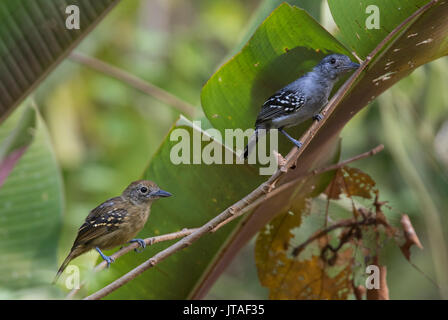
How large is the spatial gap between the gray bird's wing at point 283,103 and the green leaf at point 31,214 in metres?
0.85

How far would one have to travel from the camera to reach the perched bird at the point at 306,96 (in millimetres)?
1011

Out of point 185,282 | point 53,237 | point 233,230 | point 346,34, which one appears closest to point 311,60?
point 346,34

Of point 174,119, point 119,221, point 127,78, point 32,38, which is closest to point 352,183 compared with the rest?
point 119,221

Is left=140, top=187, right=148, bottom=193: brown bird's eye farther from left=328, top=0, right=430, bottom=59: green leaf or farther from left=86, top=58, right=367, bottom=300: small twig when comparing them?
left=328, top=0, right=430, bottom=59: green leaf

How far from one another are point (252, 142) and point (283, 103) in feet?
0.39

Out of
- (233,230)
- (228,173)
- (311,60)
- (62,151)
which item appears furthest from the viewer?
(62,151)

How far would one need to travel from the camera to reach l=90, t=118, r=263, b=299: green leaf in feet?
4.07

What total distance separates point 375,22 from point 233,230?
637 millimetres

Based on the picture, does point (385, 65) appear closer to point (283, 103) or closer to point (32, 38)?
point (283, 103)

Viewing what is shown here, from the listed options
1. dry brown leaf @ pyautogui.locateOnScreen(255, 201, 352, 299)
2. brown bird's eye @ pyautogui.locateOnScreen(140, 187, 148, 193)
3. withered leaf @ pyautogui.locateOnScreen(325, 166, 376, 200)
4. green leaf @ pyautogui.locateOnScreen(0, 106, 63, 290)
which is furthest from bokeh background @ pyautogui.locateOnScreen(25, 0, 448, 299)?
brown bird's eye @ pyautogui.locateOnScreen(140, 187, 148, 193)

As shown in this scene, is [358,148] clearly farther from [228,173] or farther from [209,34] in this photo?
[228,173]

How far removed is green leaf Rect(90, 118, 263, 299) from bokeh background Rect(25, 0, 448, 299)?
1.73 feet

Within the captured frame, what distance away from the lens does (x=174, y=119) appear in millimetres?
3775

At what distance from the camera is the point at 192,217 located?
1.37 m
